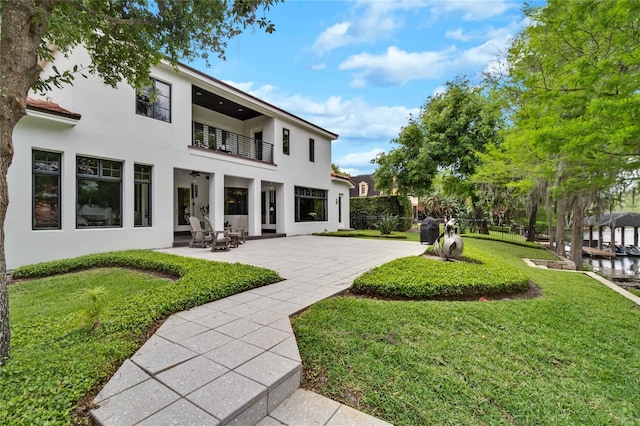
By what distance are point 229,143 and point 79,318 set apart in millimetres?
11692

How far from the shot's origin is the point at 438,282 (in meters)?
4.68

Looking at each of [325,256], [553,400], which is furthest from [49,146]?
[553,400]

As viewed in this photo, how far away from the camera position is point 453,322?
11.3ft

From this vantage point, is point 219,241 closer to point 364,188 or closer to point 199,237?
point 199,237

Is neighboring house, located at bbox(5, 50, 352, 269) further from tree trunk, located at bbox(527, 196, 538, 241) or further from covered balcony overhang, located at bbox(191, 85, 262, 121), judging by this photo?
tree trunk, located at bbox(527, 196, 538, 241)

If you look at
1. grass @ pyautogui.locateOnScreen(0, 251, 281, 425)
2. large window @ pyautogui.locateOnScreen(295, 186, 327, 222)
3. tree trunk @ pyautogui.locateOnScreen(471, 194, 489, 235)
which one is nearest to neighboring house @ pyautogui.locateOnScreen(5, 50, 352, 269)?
large window @ pyautogui.locateOnScreen(295, 186, 327, 222)

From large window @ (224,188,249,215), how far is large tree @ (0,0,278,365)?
988 cm

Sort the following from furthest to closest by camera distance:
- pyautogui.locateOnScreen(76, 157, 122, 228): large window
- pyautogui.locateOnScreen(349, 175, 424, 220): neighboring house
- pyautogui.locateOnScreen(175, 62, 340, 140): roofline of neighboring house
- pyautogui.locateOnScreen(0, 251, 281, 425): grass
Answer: pyautogui.locateOnScreen(349, 175, 424, 220): neighboring house → pyautogui.locateOnScreen(175, 62, 340, 140): roofline of neighboring house → pyautogui.locateOnScreen(76, 157, 122, 228): large window → pyautogui.locateOnScreen(0, 251, 281, 425): grass

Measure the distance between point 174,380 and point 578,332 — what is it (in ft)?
14.0

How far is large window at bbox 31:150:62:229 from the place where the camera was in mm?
6926

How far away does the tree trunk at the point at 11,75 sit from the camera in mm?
2227

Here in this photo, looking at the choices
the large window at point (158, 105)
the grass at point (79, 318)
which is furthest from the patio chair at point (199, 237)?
the large window at point (158, 105)

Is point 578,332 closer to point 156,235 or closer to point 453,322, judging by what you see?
point 453,322

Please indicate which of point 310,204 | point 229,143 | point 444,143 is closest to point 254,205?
point 229,143
